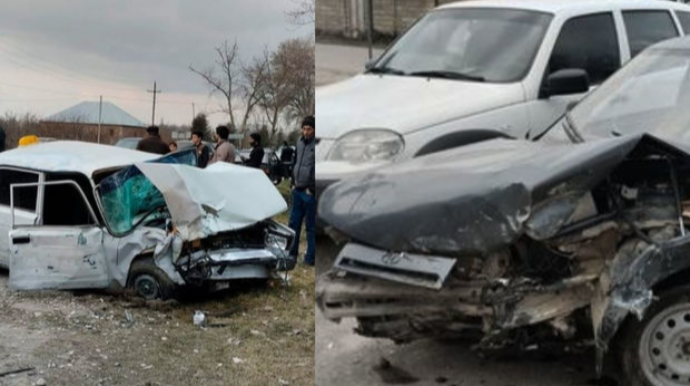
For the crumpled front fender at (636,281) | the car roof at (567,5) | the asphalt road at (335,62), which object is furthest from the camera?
the car roof at (567,5)

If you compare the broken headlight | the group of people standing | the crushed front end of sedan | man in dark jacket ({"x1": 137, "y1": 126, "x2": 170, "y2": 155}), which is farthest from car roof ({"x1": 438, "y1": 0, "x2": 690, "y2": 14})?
the broken headlight

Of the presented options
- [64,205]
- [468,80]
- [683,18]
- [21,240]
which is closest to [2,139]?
[21,240]

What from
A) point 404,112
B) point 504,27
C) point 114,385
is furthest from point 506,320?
point 114,385

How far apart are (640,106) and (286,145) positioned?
85 centimetres

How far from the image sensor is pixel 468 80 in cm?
169

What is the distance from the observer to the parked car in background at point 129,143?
2371 mm

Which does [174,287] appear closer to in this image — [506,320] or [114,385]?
[114,385]

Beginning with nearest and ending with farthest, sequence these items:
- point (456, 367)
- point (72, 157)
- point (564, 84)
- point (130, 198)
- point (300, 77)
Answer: point (300, 77) → point (456, 367) → point (564, 84) → point (72, 157) → point (130, 198)

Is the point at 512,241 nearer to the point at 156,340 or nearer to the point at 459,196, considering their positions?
the point at 459,196

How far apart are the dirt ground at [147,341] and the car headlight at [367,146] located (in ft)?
1.81

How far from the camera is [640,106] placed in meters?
1.78

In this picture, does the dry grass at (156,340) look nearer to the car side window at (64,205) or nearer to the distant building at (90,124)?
the car side window at (64,205)

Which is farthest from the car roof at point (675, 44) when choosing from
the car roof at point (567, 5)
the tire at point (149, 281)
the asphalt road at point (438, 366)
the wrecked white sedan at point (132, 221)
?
the tire at point (149, 281)

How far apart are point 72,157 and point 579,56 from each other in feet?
5.15
